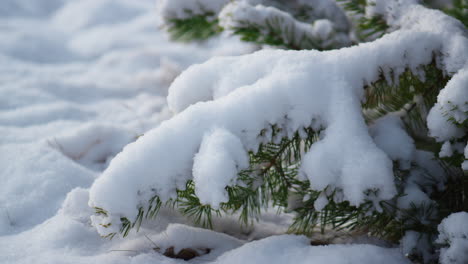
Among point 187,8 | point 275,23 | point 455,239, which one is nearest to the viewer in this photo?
point 455,239

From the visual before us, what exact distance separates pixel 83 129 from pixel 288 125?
5.69ft

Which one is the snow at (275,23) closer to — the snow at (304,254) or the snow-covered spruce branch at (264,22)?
the snow-covered spruce branch at (264,22)

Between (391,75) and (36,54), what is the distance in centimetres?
363

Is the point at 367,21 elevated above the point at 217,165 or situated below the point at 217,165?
above

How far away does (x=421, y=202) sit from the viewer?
1.18m

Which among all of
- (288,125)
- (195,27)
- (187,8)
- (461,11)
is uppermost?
(187,8)

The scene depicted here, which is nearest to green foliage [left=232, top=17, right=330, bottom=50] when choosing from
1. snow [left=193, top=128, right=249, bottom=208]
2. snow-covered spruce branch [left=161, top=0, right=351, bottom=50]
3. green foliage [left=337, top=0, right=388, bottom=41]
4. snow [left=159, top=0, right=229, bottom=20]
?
snow-covered spruce branch [left=161, top=0, right=351, bottom=50]

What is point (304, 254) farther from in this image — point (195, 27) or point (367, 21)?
point (195, 27)

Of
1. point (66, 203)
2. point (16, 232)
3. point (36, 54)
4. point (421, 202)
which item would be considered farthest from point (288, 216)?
point (36, 54)

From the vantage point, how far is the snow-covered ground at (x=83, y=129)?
1291 millimetres

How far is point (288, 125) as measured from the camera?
1.06 m

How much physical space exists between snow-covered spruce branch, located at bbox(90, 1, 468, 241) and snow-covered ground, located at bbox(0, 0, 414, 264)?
342 mm

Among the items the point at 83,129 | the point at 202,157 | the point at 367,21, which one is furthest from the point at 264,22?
the point at 83,129

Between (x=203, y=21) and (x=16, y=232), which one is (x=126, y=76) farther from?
(x=16, y=232)
